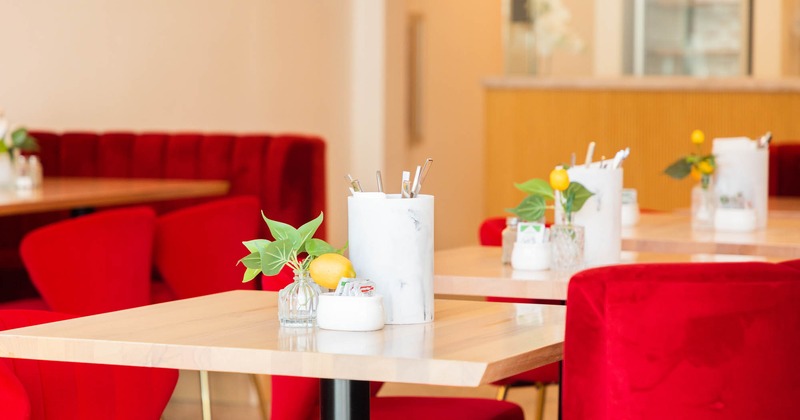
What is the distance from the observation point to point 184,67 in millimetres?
6715

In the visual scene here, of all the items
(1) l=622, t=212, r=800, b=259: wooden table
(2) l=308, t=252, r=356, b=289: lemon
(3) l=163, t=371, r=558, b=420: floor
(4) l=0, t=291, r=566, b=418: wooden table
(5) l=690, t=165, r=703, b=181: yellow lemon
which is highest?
Result: (5) l=690, t=165, r=703, b=181: yellow lemon

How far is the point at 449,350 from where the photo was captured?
1607mm

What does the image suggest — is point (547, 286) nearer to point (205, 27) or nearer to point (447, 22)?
point (205, 27)

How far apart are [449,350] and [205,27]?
5596 mm

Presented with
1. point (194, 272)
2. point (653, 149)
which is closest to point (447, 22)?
point (653, 149)

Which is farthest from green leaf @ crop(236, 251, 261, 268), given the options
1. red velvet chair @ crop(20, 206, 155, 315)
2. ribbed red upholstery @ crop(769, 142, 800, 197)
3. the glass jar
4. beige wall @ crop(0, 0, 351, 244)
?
ribbed red upholstery @ crop(769, 142, 800, 197)

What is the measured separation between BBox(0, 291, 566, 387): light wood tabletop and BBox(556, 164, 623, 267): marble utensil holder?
25.1 inches

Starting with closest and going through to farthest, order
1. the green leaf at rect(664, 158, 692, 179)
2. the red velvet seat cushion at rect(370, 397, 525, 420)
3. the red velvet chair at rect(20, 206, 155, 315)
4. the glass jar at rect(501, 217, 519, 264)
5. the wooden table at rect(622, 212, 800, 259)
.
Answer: the red velvet seat cushion at rect(370, 397, 525, 420) → the glass jar at rect(501, 217, 519, 264) → the wooden table at rect(622, 212, 800, 259) → the red velvet chair at rect(20, 206, 155, 315) → the green leaf at rect(664, 158, 692, 179)

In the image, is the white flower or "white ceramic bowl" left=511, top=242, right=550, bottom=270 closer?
"white ceramic bowl" left=511, top=242, right=550, bottom=270

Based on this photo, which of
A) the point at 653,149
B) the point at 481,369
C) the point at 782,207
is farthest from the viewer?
the point at 653,149

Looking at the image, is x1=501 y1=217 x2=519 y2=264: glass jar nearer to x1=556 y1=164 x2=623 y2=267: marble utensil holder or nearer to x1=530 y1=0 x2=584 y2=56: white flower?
x1=556 y1=164 x2=623 y2=267: marble utensil holder

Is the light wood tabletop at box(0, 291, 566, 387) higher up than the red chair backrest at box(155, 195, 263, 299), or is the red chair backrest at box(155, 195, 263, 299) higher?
the light wood tabletop at box(0, 291, 566, 387)

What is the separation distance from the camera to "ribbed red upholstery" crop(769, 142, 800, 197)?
233 inches

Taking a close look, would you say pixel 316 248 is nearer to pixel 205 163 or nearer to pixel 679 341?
pixel 679 341
